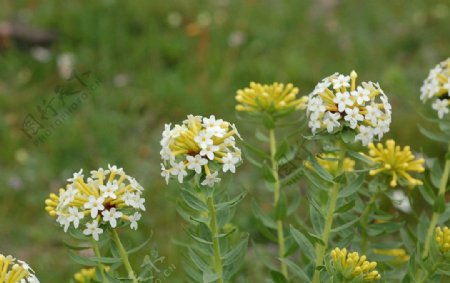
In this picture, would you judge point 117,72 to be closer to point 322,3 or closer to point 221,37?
point 221,37

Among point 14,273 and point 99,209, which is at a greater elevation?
point 99,209

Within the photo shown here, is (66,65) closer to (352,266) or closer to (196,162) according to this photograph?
(196,162)

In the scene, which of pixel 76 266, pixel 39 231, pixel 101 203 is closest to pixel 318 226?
pixel 101 203

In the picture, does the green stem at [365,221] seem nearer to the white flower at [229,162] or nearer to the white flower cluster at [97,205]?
the white flower at [229,162]

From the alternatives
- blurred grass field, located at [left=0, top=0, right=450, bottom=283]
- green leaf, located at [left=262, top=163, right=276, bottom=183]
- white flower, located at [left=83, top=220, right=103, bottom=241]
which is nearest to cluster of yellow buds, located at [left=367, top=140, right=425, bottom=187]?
green leaf, located at [left=262, top=163, right=276, bottom=183]

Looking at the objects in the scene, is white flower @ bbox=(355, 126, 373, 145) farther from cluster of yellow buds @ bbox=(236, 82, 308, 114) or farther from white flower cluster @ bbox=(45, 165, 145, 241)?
white flower cluster @ bbox=(45, 165, 145, 241)

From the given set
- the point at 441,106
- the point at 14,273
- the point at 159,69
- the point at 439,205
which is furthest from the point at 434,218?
the point at 159,69

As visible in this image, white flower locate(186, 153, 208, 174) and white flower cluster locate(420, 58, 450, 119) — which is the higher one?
white flower cluster locate(420, 58, 450, 119)
